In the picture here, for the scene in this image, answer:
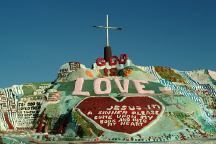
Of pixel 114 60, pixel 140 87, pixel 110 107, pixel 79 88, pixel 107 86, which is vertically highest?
pixel 114 60

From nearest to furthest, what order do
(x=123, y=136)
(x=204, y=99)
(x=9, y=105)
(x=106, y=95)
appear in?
(x=123, y=136)
(x=106, y=95)
(x=9, y=105)
(x=204, y=99)

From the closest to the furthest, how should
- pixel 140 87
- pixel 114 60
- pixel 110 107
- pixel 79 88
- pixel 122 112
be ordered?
pixel 122 112 < pixel 110 107 < pixel 79 88 < pixel 140 87 < pixel 114 60

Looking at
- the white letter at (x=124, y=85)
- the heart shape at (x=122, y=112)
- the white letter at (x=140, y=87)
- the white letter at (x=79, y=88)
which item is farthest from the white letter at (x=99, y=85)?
the white letter at (x=140, y=87)

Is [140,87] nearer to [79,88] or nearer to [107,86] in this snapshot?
[107,86]

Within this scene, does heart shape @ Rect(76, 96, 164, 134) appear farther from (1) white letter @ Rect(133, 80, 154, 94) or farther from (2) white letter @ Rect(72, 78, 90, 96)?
(1) white letter @ Rect(133, 80, 154, 94)

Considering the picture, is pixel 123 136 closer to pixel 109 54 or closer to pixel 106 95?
pixel 106 95

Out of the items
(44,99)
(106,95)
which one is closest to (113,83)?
(106,95)

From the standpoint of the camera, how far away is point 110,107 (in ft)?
212

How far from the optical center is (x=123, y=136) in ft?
197

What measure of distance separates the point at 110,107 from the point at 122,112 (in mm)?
2144

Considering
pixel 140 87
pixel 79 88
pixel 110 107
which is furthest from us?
pixel 140 87

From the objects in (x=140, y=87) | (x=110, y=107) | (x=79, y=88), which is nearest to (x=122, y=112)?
(x=110, y=107)

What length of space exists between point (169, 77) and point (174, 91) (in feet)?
20.5

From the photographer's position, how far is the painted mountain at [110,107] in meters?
61.5
